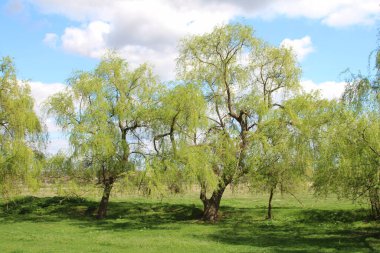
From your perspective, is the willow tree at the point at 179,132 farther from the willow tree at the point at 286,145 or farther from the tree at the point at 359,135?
the tree at the point at 359,135

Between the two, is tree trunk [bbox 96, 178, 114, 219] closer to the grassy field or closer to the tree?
the grassy field

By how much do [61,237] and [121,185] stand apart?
7.02 metres

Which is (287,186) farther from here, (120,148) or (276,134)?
(120,148)

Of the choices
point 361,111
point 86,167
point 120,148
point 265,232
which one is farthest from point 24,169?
point 361,111

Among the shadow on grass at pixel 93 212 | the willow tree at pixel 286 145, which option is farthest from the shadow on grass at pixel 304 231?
the shadow on grass at pixel 93 212

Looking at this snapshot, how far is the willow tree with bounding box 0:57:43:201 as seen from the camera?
28.8 meters

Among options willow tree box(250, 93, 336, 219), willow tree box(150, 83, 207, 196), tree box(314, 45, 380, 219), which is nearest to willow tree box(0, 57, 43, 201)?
willow tree box(150, 83, 207, 196)

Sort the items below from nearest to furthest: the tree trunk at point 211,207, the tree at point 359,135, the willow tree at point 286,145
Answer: the tree at point 359,135
the willow tree at point 286,145
the tree trunk at point 211,207

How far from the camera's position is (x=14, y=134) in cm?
2948

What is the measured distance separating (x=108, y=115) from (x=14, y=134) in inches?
251

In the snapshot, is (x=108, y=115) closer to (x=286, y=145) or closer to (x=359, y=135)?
(x=286, y=145)

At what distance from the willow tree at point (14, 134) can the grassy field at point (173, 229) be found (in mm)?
3153

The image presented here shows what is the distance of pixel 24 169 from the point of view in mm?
29250

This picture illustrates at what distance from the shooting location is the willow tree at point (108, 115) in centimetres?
2973
